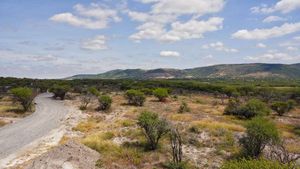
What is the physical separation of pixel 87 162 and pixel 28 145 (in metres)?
10.4

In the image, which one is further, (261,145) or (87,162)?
(261,145)

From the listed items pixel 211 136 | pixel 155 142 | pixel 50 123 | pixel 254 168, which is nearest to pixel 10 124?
pixel 50 123

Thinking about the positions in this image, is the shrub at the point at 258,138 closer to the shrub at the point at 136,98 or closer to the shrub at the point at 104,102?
the shrub at the point at 104,102

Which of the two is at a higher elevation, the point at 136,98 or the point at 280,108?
the point at 136,98

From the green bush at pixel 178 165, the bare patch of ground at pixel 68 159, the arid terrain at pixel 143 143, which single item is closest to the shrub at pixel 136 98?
the arid terrain at pixel 143 143

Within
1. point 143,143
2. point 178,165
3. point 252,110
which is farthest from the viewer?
point 252,110

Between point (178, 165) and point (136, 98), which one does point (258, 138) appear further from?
point (136, 98)

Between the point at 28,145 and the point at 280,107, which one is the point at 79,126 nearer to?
the point at 28,145

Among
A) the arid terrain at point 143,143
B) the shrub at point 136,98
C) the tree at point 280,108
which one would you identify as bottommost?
the tree at point 280,108

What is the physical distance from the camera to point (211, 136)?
32.0 meters

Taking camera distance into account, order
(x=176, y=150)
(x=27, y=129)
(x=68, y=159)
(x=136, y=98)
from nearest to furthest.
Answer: (x=68, y=159)
(x=176, y=150)
(x=27, y=129)
(x=136, y=98)

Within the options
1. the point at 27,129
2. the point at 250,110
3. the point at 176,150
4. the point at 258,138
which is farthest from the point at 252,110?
the point at 27,129

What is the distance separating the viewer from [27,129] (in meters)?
37.8

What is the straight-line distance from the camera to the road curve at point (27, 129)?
97.1 ft
